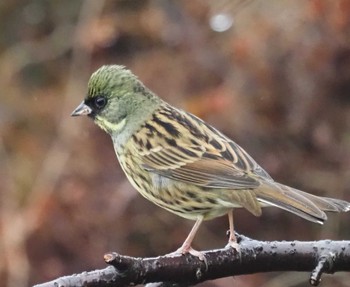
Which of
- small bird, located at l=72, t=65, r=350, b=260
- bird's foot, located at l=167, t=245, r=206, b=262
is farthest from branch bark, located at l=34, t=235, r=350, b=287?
small bird, located at l=72, t=65, r=350, b=260

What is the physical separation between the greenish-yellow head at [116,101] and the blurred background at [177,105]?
3.19 m

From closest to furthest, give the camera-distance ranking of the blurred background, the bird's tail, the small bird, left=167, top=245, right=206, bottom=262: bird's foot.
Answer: left=167, top=245, right=206, bottom=262: bird's foot → the bird's tail → the small bird → the blurred background

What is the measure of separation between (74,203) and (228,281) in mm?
1994

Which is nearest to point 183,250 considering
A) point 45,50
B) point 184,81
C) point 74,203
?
point 74,203

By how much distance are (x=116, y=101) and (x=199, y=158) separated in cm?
68

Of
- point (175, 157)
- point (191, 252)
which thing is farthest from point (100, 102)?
point (191, 252)

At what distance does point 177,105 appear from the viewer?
38.7 ft

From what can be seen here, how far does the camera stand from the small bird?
207 inches

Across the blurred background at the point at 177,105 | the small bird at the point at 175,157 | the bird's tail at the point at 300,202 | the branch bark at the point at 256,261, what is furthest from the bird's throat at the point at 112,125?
A: the blurred background at the point at 177,105

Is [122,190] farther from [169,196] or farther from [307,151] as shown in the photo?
[169,196]

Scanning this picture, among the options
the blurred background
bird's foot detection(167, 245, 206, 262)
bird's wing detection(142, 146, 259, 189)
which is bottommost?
bird's foot detection(167, 245, 206, 262)

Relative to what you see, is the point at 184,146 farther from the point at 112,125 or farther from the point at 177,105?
the point at 177,105

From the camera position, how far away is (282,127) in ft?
34.8

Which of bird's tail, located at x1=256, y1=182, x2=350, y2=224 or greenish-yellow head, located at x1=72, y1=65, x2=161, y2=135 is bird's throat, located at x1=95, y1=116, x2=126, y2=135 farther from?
bird's tail, located at x1=256, y1=182, x2=350, y2=224
